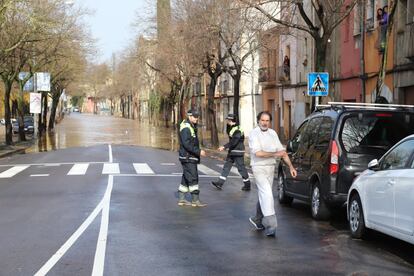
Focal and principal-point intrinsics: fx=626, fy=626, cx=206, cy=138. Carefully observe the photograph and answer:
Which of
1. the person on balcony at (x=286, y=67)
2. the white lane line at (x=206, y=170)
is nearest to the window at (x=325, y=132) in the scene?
the white lane line at (x=206, y=170)

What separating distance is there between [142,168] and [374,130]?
11.9 m

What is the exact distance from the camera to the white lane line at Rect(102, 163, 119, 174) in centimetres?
1906

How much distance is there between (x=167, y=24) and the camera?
3819 centimetres

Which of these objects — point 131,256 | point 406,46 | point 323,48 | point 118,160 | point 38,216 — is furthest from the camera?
point 118,160

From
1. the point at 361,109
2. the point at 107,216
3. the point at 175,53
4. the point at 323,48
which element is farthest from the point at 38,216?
the point at 175,53

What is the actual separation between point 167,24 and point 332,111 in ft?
94.9

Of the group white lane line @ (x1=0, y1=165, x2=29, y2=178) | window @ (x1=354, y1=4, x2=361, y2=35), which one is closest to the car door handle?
white lane line @ (x1=0, y1=165, x2=29, y2=178)

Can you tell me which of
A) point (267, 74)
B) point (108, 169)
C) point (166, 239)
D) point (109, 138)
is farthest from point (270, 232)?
point (109, 138)

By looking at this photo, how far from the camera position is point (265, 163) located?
8727 millimetres

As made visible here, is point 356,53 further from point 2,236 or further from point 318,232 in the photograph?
point 2,236

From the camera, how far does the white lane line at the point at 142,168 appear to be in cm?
1931

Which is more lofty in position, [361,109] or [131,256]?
[361,109]

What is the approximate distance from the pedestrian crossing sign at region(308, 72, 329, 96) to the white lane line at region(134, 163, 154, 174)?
5524 millimetres

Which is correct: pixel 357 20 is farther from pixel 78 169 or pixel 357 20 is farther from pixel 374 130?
pixel 374 130
